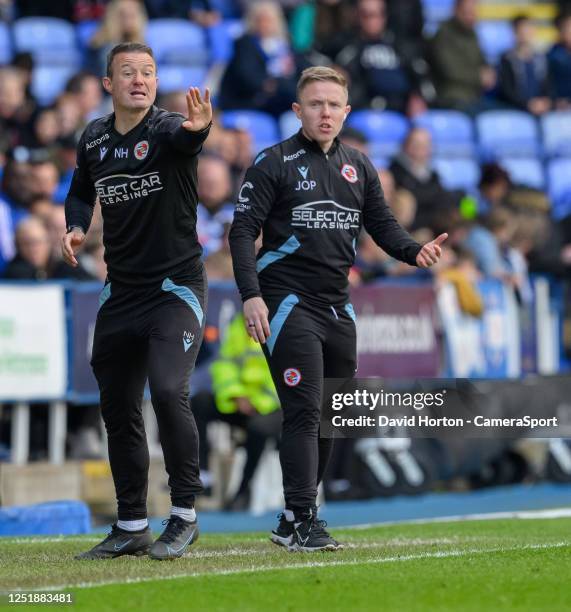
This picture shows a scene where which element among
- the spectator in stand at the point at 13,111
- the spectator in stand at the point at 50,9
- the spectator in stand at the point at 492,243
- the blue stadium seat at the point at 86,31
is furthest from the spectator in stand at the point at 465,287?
the spectator in stand at the point at 50,9

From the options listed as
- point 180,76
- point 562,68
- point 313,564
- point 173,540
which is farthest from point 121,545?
point 562,68

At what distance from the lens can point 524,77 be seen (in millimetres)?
19859

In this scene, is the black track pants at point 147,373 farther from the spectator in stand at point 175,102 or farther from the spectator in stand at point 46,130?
the spectator in stand at point 46,130

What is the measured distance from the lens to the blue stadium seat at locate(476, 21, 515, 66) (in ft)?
68.7

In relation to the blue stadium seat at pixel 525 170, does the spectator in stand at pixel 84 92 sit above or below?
above

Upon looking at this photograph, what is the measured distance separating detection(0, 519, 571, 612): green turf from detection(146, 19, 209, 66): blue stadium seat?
1013 centimetres

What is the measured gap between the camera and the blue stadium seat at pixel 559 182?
18.6 meters

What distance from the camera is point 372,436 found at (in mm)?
13070

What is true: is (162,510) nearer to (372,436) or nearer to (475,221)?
(372,436)

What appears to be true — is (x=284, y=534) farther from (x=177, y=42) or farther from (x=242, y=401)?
(x=177, y=42)

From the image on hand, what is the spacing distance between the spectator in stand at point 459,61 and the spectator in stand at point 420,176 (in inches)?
104

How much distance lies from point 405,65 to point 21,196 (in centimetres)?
664

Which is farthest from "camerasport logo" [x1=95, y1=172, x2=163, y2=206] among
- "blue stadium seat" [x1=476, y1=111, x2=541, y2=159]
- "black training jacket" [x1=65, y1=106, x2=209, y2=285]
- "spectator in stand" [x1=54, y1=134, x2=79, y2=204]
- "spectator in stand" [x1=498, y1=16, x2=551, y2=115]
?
"spectator in stand" [x1=498, y1=16, x2=551, y2=115]

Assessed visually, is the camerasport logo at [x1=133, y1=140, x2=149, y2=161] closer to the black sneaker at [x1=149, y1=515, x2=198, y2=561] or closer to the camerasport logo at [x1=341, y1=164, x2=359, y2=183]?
the camerasport logo at [x1=341, y1=164, x2=359, y2=183]
